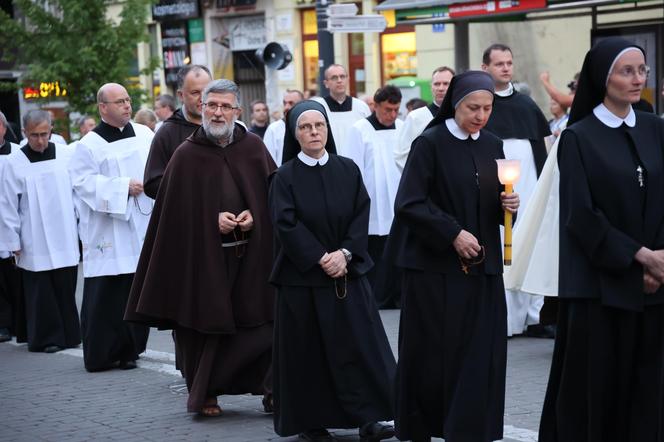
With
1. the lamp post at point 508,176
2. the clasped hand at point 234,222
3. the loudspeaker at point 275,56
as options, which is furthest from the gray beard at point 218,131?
the loudspeaker at point 275,56

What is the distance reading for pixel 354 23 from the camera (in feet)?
54.0

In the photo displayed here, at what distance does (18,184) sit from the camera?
12.1 metres

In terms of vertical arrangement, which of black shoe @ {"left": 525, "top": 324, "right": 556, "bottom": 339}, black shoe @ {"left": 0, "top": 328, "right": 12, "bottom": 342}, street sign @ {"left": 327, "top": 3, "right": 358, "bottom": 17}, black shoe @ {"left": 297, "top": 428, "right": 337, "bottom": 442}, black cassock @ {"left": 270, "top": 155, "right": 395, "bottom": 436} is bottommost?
black shoe @ {"left": 0, "top": 328, "right": 12, "bottom": 342}

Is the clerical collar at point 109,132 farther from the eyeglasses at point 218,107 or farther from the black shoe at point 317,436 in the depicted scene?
the black shoe at point 317,436

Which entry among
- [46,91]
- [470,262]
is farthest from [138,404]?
[46,91]

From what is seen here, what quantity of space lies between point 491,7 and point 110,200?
877cm

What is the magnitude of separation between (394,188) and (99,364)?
13.9 feet

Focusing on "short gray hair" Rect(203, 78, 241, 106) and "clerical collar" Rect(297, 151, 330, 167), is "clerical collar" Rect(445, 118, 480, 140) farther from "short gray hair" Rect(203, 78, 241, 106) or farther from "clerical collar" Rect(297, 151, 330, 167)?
"short gray hair" Rect(203, 78, 241, 106)

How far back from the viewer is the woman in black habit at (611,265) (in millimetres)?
6031

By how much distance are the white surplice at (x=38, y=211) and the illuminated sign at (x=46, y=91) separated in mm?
9137

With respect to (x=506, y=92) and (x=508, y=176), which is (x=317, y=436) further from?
(x=506, y=92)

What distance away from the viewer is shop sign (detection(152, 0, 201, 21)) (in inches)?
1288

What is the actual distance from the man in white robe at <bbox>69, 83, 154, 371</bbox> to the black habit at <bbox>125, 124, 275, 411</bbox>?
6.63ft

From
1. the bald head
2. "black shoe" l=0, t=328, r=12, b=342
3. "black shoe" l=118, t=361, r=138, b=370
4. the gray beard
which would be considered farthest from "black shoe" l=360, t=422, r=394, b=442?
"black shoe" l=0, t=328, r=12, b=342
